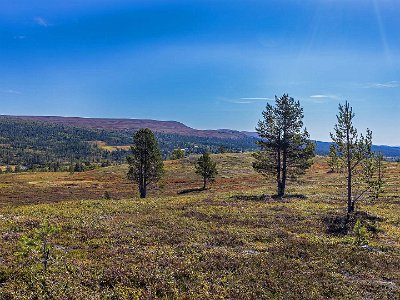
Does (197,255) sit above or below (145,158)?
below

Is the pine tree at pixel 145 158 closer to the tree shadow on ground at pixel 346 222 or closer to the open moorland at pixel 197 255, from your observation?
the open moorland at pixel 197 255

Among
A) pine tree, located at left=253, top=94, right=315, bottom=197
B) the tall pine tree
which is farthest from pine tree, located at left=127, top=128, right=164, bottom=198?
the tall pine tree

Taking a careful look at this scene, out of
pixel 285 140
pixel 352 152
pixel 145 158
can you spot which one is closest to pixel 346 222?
pixel 352 152

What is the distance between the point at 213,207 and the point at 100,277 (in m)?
19.0

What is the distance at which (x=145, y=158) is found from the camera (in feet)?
178

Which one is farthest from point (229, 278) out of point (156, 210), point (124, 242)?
point (156, 210)

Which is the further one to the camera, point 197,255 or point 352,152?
point 352,152

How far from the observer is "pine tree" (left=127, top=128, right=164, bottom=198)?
53406mm

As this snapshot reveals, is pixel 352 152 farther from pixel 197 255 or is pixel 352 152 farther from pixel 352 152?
pixel 197 255

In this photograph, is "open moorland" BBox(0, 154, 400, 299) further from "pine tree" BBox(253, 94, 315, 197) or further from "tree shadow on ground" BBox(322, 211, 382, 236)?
"pine tree" BBox(253, 94, 315, 197)

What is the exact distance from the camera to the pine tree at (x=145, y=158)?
175 ft

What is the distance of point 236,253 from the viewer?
17.5 metres

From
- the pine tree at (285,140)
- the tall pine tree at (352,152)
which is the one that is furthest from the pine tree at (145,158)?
the tall pine tree at (352,152)

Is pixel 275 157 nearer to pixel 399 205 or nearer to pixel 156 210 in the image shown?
pixel 399 205
